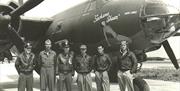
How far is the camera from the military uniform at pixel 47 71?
9.11 meters

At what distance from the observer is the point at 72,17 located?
12.2m

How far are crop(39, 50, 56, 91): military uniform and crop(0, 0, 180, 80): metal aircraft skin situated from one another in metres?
1.88

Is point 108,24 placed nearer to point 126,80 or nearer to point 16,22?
point 126,80

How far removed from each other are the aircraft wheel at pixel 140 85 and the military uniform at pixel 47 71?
101 inches

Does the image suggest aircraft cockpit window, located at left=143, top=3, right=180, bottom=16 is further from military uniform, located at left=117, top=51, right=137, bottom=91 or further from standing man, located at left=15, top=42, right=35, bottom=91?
standing man, located at left=15, top=42, right=35, bottom=91

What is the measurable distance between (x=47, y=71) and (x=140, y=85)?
2.87 m

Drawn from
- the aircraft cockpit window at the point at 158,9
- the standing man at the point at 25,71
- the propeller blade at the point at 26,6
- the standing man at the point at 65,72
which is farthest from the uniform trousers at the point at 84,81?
the propeller blade at the point at 26,6

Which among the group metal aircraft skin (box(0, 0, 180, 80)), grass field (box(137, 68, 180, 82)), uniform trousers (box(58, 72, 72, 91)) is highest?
metal aircraft skin (box(0, 0, 180, 80))

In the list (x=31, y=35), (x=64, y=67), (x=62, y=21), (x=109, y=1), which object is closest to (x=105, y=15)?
(x=109, y=1)

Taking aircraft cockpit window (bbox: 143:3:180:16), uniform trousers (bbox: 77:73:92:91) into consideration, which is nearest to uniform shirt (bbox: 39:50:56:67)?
uniform trousers (bbox: 77:73:92:91)

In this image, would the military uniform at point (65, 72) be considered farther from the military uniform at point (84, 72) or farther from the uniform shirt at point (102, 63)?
the uniform shirt at point (102, 63)

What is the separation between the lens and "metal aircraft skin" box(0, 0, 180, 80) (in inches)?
351

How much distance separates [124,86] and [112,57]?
1889mm

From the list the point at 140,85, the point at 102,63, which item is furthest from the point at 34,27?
the point at 140,85
